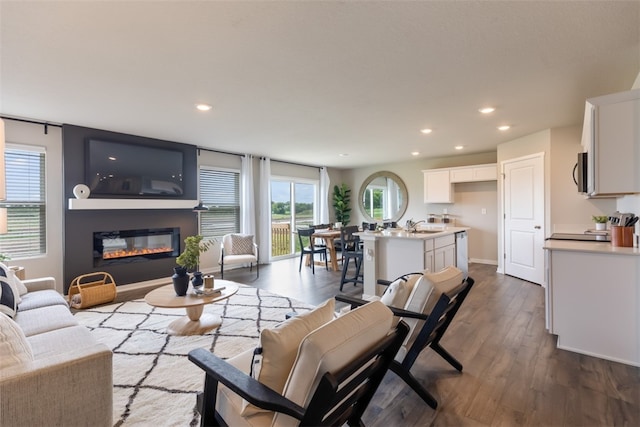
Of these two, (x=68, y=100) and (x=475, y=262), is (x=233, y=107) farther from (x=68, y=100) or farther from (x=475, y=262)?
(x=475, y=262)

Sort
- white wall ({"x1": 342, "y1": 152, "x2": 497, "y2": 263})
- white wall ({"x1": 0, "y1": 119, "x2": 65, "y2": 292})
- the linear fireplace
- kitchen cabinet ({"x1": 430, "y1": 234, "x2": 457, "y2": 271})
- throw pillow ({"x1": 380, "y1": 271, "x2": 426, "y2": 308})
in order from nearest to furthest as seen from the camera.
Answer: throw pillow ({"x1": 380, "y1": 271, "x2": 426, "y2": 308}) < white wall ({"x1": 0, "y1": 119, "x2": 65, "y2": 292}) < kitchen cabinet ({"x1": 430, "y1": 234, "x2": 457, "y2": 271}) < the linear fireplace < white wall ({"x1": 342, "y1": 152, "x2": 497, "y2": 263})

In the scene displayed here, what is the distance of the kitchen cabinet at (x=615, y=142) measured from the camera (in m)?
2.19

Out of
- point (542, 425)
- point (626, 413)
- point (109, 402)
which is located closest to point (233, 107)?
point (109, 402)

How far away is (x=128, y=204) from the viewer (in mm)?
4520

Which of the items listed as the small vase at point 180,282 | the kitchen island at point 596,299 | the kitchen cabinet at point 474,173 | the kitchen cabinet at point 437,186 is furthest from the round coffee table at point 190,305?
the kitchen cabinet at point 474,173

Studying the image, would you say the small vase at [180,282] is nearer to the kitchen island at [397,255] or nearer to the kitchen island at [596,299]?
→ the kitchen island at [397,255]

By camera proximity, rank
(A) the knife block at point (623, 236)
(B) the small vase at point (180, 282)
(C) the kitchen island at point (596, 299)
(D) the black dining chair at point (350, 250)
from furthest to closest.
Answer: (D) the black dining chair at point (350, 250), (B) the small vase at point (180, 282), (A) the knife block at point (623, 236), (C) the kitchen island at point (596, 299)

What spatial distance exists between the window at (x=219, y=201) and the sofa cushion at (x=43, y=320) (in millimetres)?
3320

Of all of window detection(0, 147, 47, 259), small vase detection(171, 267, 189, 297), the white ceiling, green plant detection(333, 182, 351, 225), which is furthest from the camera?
green plant detection(333, 182, 351, 225)

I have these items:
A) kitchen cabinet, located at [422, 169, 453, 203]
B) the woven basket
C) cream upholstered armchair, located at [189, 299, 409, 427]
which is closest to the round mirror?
kitchen cabinet, located at [422, 169, 453, 203]

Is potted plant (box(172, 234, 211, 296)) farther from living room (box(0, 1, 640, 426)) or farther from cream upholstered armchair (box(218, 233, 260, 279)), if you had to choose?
cream upholstered armchair (box(218, 233, 260, 279))

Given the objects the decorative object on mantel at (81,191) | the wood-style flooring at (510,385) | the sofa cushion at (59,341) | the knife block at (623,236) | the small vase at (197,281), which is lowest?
the wood-style flooring at (510,385)

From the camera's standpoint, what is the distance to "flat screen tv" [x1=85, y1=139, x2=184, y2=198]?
427cm

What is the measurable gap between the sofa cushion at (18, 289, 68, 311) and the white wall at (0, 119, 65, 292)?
1.37 metres
